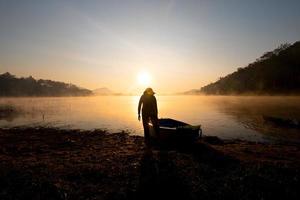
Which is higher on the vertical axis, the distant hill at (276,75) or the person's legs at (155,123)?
the distant hill at (276,75)

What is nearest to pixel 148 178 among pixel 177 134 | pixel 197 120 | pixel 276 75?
pixel 177 134

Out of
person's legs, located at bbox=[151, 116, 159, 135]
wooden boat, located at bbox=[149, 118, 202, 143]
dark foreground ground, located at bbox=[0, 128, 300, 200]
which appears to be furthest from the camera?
wooden boat, located at bbox=[149, 118, 202, 143]

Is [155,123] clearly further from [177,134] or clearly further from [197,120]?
[197,120]

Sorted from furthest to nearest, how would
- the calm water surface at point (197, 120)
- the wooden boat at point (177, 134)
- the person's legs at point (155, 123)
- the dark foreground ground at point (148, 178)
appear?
the calm water surface at point (197, 120) < the wooden boat at point (177, 134) < the person's legs at point (155, 123) < the dark foreground ground at point (148, 178)

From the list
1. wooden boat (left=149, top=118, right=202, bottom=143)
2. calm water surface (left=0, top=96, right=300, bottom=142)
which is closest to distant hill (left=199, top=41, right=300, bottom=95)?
calm water surface (left=0, top=96, right=300, bottom=142)

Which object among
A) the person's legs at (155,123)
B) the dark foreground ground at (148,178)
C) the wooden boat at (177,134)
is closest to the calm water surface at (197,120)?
the wooden boat at (177,134)

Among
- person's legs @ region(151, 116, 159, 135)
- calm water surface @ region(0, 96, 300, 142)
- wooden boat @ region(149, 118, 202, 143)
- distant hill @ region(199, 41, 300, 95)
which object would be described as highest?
distant hill @ region(199, 41, 300, 95)

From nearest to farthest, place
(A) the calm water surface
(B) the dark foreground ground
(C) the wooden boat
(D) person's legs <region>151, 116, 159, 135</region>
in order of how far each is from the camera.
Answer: (B) the dark foreground ground < (D) person's legs <region>151, 116, 159, 135</region> < (C) the wooden boat < (A) the calm water surface

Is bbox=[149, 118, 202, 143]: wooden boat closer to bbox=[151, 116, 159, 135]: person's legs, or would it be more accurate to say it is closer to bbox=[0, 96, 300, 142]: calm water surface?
bbox=[151, 116, 159, 135]: person's legs

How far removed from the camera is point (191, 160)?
13008 millimetres

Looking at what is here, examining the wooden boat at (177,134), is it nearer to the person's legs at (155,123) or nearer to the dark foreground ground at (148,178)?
the person's legs at (155,123)

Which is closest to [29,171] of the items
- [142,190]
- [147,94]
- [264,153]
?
[142,190]

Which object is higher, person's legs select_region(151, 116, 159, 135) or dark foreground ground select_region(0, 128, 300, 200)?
person's legs select_region(151, 116, 159, 135)

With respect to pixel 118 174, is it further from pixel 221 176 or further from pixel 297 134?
pixel 297 134
